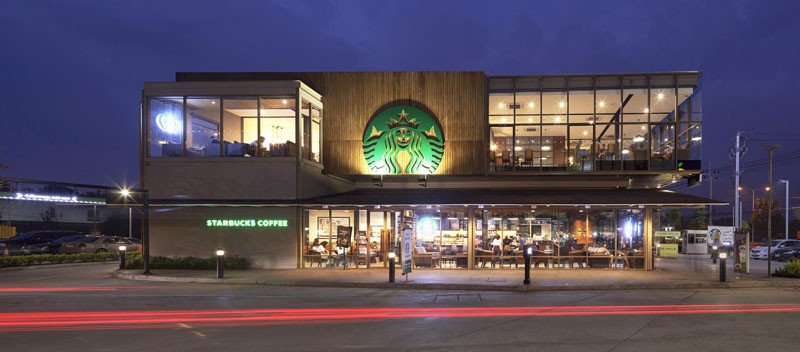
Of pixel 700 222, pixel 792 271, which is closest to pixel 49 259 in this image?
pixel 792 271

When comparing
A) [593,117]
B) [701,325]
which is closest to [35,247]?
[593,117]

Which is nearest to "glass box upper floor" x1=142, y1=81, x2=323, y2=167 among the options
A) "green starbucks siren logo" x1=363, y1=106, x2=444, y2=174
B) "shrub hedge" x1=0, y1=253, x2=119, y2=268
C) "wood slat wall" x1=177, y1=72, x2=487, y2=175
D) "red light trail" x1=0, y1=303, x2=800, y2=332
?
"wood slat wall" x1=177, y1=72, x2=487, y2=175

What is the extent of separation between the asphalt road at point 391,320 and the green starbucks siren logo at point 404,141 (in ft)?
29.7

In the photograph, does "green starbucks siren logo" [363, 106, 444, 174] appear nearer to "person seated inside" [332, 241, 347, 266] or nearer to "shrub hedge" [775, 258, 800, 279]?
"person seated inside" [332, 241, 347, 266]

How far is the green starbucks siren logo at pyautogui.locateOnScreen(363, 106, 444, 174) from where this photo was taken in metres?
22.8

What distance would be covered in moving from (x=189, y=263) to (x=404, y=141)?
10.4 m

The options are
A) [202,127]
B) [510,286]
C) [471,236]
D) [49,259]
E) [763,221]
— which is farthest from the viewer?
[763,221]

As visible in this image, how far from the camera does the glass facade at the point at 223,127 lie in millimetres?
20328

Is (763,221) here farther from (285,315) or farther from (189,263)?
(285,315)

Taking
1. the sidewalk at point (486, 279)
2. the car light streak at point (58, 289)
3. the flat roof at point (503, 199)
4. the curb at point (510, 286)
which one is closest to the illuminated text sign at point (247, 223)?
the flat roof at point (503, 199)

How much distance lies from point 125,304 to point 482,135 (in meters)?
15.8

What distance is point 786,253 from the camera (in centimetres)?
2725

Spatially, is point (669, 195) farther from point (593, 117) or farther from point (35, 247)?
point (35, 247)

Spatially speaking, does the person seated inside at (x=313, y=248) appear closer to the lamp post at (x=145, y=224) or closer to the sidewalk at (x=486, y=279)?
the sidewalk at (x=486, y=279)
